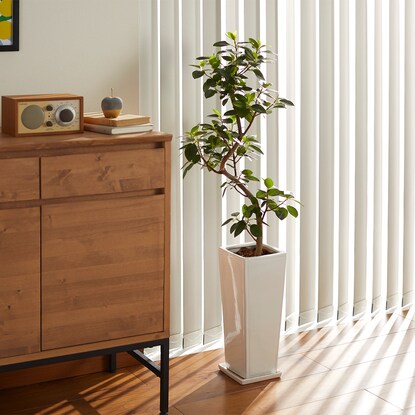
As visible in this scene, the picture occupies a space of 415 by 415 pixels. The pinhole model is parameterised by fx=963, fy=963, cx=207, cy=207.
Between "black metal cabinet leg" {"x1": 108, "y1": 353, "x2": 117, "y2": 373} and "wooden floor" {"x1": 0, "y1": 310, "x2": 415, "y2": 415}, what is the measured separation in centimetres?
3

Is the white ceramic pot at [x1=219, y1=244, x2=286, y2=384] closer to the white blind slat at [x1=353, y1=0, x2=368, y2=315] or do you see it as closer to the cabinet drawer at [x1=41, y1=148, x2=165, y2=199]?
the cabinet drawer at [x1=41, y1=148, x2=165, y2=199]

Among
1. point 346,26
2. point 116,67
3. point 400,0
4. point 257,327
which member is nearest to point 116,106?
point 116,67

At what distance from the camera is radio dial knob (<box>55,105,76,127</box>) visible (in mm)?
3198

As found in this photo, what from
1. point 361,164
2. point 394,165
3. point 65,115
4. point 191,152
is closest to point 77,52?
point 65,115

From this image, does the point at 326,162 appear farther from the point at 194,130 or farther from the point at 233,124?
the point at 194,130

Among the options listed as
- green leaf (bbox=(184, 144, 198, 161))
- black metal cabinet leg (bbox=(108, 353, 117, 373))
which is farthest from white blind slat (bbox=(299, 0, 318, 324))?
black metal cabinet leg (bbox=(108, 353, 117, 373))

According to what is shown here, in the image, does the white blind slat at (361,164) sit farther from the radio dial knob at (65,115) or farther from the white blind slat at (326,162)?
the radio dial knob at (65,115)

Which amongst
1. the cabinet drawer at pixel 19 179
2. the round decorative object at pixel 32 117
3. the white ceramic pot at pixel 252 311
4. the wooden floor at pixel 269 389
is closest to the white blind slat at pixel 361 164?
the wooden floor at pixel 269 389

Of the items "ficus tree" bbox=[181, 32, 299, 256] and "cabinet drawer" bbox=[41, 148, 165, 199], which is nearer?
"cabinet drawer" bbox=[41, 148, 165, 199]

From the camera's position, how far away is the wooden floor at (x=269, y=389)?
3.39 m

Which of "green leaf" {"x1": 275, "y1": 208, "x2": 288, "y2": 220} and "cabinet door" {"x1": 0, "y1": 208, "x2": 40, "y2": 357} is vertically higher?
"green leaf" {"x1": 275, "y1": 208, "x2": 288, "y2": 220}

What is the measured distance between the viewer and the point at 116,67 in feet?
11.9

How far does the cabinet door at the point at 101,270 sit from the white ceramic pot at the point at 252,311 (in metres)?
0.39

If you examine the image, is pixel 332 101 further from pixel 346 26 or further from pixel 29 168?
pixel 29 168
